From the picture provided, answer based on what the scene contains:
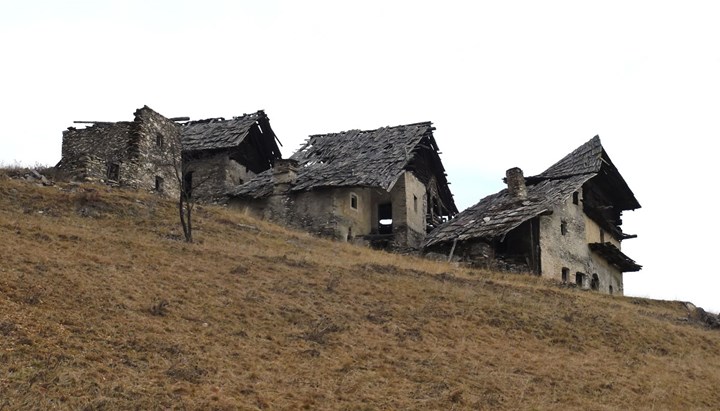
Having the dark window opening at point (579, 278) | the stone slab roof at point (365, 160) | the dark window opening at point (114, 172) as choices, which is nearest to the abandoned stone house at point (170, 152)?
the dark window opening at point (114, 172)

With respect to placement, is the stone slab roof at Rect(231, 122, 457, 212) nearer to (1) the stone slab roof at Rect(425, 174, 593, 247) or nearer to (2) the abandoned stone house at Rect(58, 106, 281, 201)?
(2) the abandoned stone house at Rect(58, 106, 281, 201)

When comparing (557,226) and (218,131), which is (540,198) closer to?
(557,226)

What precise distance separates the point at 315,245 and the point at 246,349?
16.1 meters

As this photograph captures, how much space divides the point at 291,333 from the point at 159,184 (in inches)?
861

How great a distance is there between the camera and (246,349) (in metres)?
19.2

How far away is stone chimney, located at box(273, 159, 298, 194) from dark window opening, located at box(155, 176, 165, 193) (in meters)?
5.16

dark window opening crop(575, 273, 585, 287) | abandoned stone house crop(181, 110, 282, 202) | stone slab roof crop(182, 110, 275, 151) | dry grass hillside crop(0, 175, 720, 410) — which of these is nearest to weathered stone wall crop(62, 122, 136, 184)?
abandoned stone house crop(181, 110, 282, 202)

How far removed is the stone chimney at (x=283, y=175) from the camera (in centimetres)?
4338

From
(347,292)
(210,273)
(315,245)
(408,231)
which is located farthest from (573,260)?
(210,273)

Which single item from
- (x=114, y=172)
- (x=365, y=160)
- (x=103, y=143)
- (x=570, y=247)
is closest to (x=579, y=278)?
(x=570, y=247)

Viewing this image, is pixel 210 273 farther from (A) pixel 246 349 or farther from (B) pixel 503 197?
(B) pixel 503 197

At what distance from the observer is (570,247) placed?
132ft

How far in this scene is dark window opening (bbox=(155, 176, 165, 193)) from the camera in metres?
41.0

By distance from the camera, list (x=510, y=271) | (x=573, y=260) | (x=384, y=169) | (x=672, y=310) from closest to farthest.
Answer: (x=672, y=310) → (x=510, y=271) → (x=573, y=260) → (x=384, y=169)
